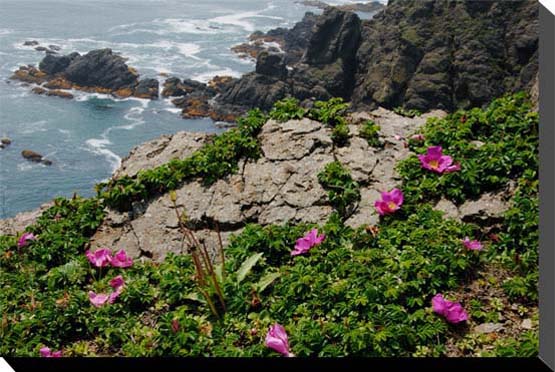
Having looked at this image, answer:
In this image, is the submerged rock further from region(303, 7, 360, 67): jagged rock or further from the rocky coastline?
region(303, 7, 360, 67): jagged rock

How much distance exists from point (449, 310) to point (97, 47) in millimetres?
27000

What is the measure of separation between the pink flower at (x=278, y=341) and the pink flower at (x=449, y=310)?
87 cm

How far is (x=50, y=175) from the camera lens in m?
16.6

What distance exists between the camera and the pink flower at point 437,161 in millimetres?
4641

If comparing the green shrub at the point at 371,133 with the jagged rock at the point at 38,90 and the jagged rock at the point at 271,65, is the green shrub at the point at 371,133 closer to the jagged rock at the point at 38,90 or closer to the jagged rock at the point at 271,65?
the jagged rock at the point at 38,90

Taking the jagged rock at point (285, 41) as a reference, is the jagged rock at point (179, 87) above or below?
below

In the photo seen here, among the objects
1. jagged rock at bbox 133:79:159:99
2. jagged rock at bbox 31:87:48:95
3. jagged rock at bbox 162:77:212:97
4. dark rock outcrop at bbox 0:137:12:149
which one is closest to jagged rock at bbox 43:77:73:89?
jagged rock at bbox 31:87:48:95

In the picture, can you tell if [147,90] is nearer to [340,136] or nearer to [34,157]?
[34,157]

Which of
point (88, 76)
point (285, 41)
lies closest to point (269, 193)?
point (285, 41)

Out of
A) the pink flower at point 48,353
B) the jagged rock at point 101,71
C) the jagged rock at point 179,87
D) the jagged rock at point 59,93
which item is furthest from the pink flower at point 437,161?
the jagged rock at point 101,71

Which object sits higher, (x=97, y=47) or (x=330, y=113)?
(x=330, y=113)

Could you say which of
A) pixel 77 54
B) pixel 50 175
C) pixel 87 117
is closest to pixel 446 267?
pixel 50 175

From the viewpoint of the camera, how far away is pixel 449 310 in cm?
347

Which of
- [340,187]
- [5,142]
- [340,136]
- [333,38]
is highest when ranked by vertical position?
[340,136]
